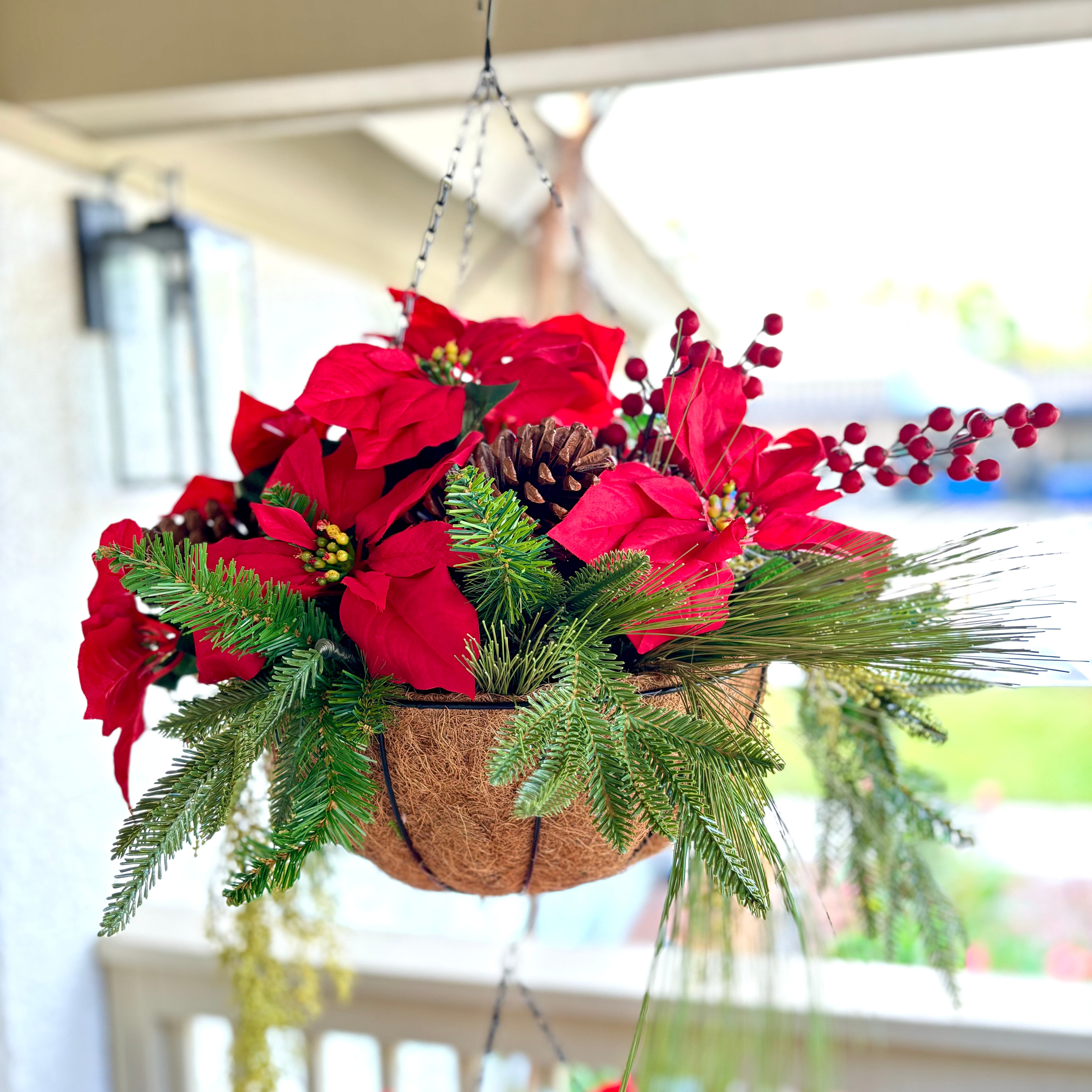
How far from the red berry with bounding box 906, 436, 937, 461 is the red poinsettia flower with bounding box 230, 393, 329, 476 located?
30cm

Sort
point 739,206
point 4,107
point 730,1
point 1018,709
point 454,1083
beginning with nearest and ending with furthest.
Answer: point 730,1 < point 4,107 < point 454,1083 < point 739,206 < point 1018,709

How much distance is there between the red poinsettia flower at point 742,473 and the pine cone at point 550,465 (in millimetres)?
48

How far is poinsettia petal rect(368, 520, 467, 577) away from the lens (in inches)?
15.5

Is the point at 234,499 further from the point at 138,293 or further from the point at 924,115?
the point at 924,115

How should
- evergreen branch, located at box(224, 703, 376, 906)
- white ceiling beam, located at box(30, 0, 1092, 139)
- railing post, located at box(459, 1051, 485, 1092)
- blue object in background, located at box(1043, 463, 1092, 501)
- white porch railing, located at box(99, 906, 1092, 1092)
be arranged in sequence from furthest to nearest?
1. blue object in background, located at box(1043, 463, 1092, 501)
2. railing post, located at box(459, 1051, 485, 1092)
3. white porch railing, located at box(99, 906, 1092, 1092)
4. white ceiling beam, located at box(30, 0, 1092, 139)
5. evergreen branch, located at box(224, 703, 376, 906)

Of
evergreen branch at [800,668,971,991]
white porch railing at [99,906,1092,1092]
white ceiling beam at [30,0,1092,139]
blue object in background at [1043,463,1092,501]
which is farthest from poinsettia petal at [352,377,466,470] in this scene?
blue object in background at [1043,463,1092,501]

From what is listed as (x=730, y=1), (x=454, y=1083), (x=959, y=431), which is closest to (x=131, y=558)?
(x=959, y=431)

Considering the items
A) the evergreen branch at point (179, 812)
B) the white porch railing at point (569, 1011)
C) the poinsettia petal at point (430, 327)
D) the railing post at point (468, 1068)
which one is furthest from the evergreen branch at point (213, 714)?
the railing post at point (468, 1068)

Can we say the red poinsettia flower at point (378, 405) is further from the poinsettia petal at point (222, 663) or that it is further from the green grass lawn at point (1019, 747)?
the green grass lawn at point (1019, 747)

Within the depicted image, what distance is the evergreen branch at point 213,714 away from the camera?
1.35 feet

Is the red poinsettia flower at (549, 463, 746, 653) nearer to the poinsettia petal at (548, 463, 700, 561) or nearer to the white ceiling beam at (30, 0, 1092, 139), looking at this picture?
the poinsettia petal at (548, 463, 700, 561)

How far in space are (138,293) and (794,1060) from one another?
1202mm

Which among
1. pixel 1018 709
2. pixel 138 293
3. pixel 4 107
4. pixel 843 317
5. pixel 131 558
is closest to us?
pixel 131 558

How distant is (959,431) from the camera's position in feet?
1.61
